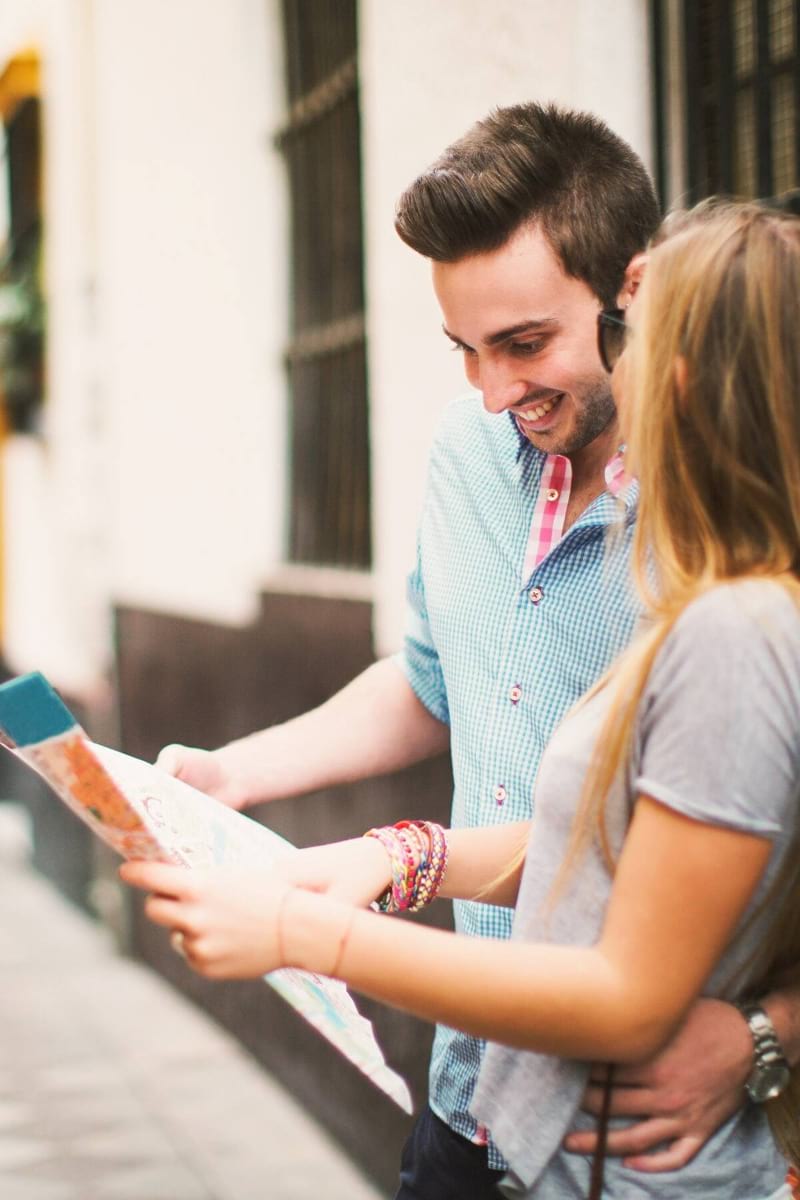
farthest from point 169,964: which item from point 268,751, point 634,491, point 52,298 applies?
point 634,491

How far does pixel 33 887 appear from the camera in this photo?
8.27 m

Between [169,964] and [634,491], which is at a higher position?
[634,491]

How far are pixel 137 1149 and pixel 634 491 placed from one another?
359 centimetres

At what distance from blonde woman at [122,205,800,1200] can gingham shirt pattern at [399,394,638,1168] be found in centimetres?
37

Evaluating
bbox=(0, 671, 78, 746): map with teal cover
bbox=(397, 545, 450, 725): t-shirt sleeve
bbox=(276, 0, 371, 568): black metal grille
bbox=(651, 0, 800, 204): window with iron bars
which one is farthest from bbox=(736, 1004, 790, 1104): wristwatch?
bbox=(276, 0, 371, 568): black metal grille

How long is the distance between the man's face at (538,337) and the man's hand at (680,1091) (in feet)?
2.72

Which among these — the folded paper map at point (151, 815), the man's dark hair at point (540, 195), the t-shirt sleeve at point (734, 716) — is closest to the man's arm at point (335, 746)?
the folded paper map at point (151, 815)

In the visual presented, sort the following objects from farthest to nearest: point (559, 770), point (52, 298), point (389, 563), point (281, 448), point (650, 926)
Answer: point (52, 298) < point (281, 448) < point (389, 563) < point (559, 770) < point (650, 926)

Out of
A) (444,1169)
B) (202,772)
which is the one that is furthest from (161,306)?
(444,1169)

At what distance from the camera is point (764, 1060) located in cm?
160

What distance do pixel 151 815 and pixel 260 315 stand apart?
4.06 m

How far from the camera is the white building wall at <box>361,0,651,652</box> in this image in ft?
10.1

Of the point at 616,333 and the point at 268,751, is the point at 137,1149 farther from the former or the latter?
the point at 616,333

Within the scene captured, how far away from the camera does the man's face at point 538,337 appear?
2.03 metres
